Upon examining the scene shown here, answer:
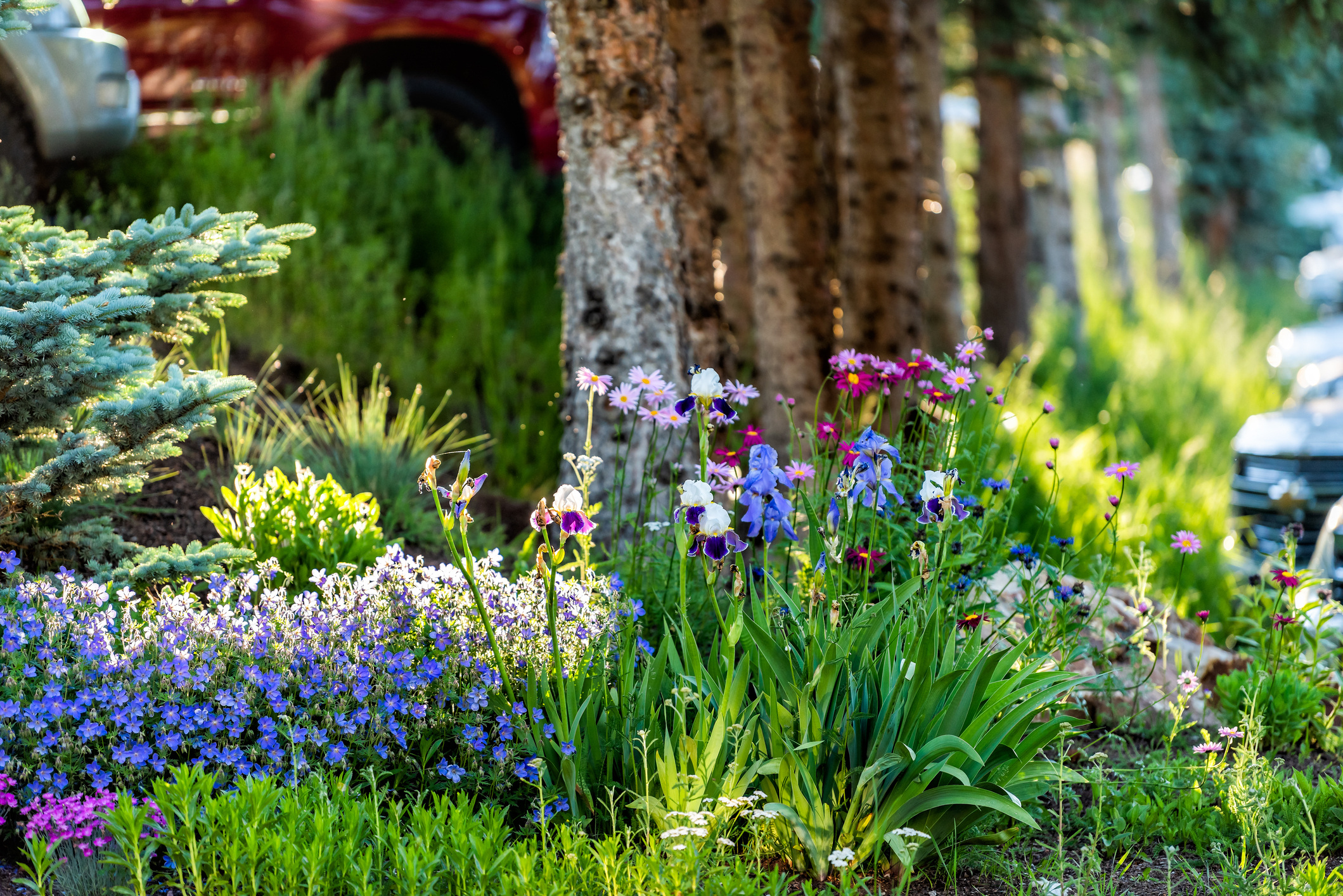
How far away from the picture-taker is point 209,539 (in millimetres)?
4453

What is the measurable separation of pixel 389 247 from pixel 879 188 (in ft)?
10.1

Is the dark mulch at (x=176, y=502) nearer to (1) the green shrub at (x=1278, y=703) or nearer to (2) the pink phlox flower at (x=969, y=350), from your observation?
(2) the pink phlox flower at (x=969, y=350)

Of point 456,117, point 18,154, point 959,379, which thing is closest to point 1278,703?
point 959,379

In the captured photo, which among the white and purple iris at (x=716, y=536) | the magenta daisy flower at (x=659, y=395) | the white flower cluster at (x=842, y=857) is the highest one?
the magenta daisy flower at (x=659, y=395)

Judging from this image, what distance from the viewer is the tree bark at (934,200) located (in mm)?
8547

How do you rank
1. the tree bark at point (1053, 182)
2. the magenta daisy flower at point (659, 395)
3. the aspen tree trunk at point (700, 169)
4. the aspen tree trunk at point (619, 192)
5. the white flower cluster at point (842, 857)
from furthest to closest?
the tree bark at point (1053, 182)
the aspen tree trunk at point (700, 169)
the aspen tree trunk at point (619, 192)
the magenta daisy flower at point (659, 395)
the white flower cluster at point (842, 857)

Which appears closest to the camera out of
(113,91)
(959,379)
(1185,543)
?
(959,379)

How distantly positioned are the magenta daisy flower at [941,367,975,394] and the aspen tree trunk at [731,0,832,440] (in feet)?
9.85

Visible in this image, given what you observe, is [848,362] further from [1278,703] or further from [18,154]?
[18,154]

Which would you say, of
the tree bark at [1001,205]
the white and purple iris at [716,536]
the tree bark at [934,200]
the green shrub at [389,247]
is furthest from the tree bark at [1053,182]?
the white and purple iris at [716,536]

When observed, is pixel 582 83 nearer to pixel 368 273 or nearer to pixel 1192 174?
pixel 368 273

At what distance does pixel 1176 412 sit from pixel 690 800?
334 inches

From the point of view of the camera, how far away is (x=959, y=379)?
11.6ft

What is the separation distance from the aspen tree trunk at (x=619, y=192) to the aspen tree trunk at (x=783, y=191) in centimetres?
189
